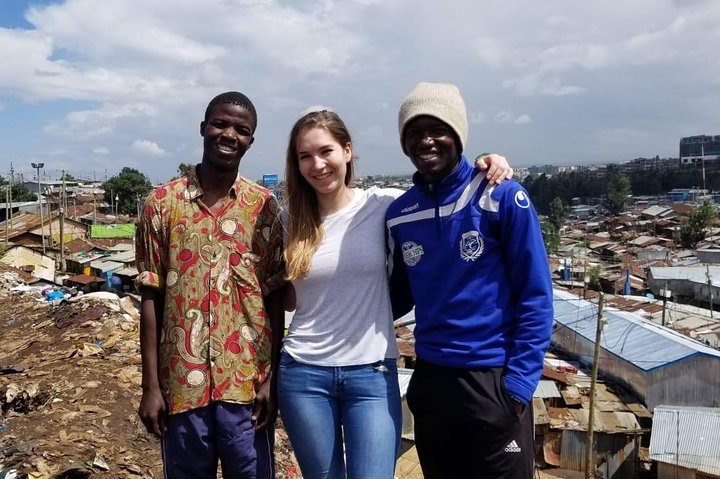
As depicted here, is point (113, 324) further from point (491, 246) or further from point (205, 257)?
point (491, 246)

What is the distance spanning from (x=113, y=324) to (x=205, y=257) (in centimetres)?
722

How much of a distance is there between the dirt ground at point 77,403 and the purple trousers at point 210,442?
2.06 meters

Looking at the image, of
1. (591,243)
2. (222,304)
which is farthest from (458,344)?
(591,243)

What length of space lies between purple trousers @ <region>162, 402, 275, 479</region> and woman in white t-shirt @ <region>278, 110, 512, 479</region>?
0.52 ft

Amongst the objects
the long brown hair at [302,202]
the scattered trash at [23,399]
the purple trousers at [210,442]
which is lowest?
the scattered trash at [23,399]

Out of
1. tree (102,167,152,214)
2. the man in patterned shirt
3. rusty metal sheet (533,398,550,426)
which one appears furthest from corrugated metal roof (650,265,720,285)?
tree (102,167,152,214)

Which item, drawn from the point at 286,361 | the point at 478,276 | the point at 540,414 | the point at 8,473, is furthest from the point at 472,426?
the point at 540,414

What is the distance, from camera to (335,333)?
195 cm

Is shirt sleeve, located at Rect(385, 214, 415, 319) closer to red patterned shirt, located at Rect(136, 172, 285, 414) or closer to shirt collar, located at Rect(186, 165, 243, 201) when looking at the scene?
red patterned shirt, located at Rect(136, 172, 285, 414)

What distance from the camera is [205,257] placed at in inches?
74.7

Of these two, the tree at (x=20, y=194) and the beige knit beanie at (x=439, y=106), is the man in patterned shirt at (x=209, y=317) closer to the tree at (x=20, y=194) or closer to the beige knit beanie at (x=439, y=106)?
A: the beige knit beanie at (x=439, y=106)

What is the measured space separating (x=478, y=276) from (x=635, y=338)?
15642 mm

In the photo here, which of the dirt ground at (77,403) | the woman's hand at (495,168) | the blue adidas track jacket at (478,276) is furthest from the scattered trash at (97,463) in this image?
the woman's hand at (495,168)

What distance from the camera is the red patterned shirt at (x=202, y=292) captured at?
6.17 ft
